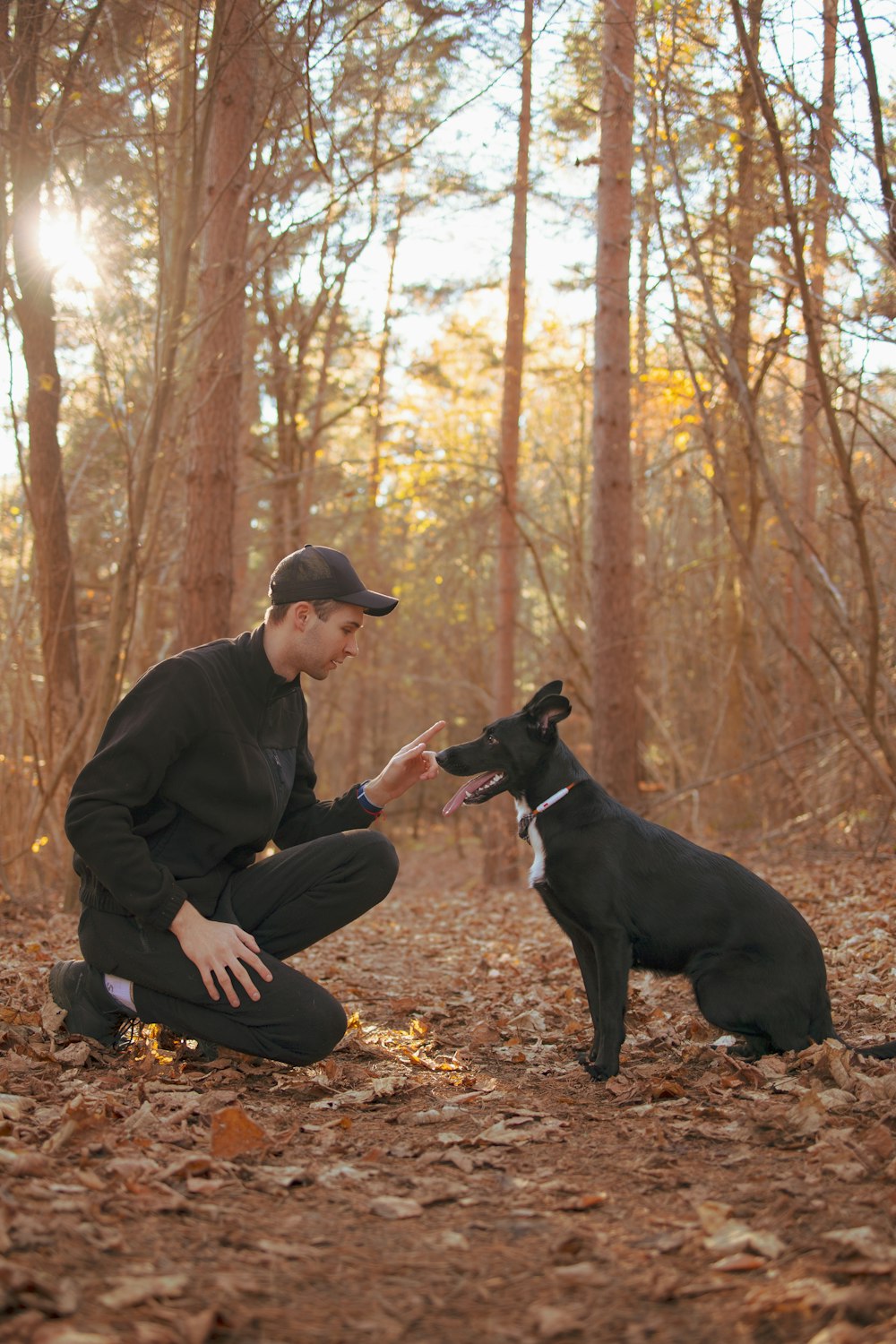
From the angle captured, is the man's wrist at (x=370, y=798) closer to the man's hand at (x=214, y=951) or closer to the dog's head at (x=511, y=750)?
the dog's head at (x=511, y=750)

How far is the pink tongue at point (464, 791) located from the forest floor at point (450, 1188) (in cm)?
93

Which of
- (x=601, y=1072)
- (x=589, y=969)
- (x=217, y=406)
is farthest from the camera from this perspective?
(x=217, y=406)

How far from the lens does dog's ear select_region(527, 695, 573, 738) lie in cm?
430

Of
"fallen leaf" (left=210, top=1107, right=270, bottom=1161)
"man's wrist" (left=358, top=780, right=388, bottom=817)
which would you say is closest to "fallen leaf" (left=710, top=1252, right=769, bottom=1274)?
"fallen leaf" (left=210, top=1107, right=270, bottom=1161)

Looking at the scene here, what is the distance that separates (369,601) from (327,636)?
201mm

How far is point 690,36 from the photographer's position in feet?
18.9

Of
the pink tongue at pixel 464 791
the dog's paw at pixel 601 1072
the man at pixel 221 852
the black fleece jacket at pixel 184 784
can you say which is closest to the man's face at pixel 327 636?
the man at pixel 221 852

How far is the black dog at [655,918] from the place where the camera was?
149 inches

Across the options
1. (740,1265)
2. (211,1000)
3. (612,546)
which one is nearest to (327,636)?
(211,1000)

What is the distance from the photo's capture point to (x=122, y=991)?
3764 mm

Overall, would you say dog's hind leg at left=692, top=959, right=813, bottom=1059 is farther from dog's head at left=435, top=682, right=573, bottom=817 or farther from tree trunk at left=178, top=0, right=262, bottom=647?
tree trunk at left=178, top=0, right=262, bottom=647

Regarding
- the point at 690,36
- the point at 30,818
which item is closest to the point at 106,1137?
the point at 30,818

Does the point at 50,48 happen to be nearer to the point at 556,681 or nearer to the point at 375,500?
the point at 556,681

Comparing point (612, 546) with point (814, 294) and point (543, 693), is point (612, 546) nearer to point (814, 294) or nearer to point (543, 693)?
point (814, 294)
